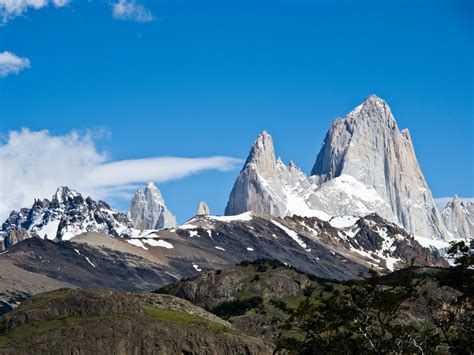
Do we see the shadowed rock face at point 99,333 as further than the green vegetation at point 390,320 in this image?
Yes

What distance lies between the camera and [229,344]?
198 m

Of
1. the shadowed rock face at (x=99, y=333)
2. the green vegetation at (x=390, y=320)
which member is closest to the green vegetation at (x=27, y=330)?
the shadowed rock face at (x=99, y=333)

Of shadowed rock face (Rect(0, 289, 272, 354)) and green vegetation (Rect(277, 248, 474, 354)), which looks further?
shadowed rock face (Rect(0, 289, 272, 354))

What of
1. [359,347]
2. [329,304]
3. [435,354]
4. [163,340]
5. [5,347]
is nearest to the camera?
[435,354]

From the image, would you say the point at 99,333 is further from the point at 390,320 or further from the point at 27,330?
the point at 390,320

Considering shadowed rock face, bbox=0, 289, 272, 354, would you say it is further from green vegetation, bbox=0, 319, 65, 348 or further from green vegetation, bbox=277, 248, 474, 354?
green vegetation, bbox=277, 248, 474, 354

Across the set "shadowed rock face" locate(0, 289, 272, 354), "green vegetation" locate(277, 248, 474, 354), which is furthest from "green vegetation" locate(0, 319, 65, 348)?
"green vegetation" locate(277, 248, 474, 354)

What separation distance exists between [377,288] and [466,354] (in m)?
12.7

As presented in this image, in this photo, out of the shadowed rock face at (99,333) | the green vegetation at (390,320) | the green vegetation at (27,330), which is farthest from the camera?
the shadowed rock face at (99,333)

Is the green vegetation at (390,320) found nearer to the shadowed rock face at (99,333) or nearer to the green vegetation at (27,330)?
the shadowed rock face at (99,333)

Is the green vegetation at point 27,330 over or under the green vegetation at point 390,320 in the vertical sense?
over

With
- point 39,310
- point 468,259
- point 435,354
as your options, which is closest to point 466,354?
point 435,354

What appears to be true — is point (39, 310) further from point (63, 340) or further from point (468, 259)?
point (468, 259)

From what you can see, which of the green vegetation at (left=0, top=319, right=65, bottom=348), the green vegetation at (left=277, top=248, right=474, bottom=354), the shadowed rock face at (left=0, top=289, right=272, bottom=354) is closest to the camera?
the green vegetation at (left=277, top=248, right=474, bottom=354)
